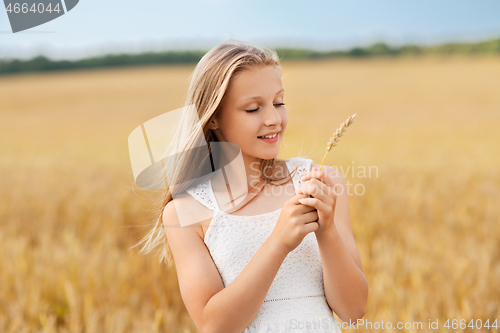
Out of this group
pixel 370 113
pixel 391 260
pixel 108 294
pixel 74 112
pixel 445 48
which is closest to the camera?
pixel 108 294

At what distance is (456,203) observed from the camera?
15.4 feet

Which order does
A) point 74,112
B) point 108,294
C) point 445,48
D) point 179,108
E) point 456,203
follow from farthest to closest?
point 445,48 → point 74,112 → point 456,203 → point 108,294 → point 179,108

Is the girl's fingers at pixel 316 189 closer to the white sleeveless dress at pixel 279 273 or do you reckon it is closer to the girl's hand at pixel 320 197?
the girl's hand at pixel 320 197

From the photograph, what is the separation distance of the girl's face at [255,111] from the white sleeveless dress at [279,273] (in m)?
0.20

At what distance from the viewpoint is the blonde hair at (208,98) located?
49.8 inches

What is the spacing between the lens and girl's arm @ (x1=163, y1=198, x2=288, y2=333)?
1.10 metres

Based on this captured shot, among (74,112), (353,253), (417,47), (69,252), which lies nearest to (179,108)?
(353,253)

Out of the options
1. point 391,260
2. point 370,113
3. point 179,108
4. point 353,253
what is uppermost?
point 179,108

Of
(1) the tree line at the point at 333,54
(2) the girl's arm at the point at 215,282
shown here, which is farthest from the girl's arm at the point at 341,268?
(1) the tree line at the point at 333,54

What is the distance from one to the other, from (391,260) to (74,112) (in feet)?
62.6

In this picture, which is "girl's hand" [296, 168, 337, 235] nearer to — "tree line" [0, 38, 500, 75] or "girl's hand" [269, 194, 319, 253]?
"girl's hand" [269, 194, 319, 253]

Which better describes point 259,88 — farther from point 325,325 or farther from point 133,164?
point 325,325

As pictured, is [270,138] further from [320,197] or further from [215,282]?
[215,282]

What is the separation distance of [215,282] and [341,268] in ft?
1.15
